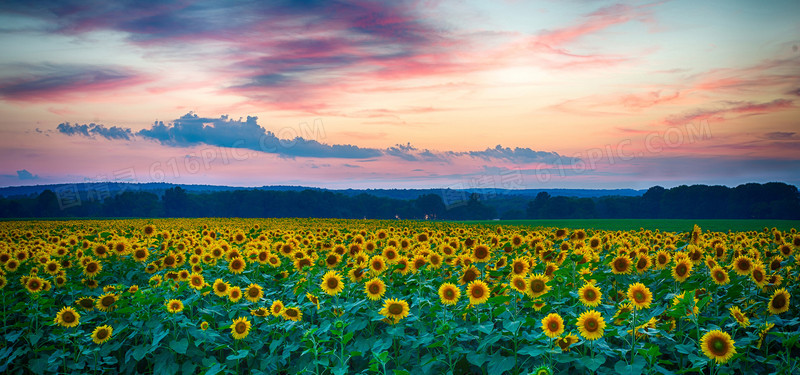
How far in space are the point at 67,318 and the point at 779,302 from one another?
31.6 feet

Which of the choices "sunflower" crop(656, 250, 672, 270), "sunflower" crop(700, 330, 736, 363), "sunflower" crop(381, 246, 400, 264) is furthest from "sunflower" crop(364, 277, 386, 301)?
"sunflower" crop(656, 250, 672, 270)

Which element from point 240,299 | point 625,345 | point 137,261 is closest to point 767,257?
point 625,345

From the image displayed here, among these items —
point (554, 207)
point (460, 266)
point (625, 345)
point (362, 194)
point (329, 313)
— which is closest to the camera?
point (625, 345)

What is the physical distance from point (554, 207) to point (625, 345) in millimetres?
103893

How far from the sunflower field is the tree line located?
96.0 metres

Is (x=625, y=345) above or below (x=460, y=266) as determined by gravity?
below

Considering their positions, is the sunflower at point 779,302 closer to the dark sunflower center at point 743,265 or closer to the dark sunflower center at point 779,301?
the dark sunflower center at point 779,301

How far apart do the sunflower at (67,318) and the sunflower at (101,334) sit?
0.59 m

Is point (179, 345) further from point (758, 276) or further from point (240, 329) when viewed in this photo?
point (758, 276)

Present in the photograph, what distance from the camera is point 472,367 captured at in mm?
6086

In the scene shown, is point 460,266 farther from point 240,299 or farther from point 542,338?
point 240,299

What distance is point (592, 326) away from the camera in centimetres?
487

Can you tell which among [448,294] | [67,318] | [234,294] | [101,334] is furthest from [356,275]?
[67,318]

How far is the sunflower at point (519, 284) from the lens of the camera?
5.82 metres
